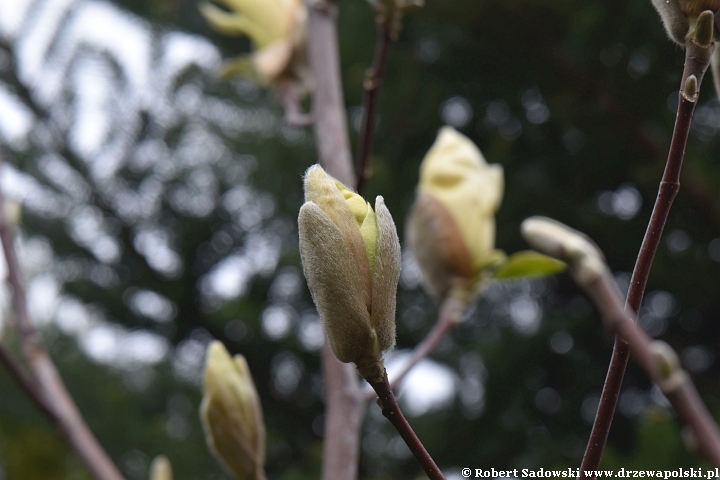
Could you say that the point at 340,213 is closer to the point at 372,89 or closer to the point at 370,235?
the point at 370,235

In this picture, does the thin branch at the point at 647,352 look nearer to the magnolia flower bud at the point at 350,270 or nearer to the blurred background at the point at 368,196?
the magnolia flower bud at the point at 350,270

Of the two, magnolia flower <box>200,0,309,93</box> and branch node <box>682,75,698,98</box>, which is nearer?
branch node <box>682,75,698,98</box>

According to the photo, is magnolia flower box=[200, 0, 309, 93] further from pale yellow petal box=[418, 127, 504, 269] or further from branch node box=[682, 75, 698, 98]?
branch node box=[682, 75, 698, 98]

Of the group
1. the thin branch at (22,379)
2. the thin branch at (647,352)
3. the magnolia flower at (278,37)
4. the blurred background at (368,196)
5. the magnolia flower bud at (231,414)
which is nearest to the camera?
the thin branch at (647,352)

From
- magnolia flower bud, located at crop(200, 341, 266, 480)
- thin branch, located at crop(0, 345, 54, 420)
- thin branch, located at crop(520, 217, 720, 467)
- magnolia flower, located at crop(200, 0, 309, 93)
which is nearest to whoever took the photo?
thin branch, located at crop(520, 217, 720, 467)

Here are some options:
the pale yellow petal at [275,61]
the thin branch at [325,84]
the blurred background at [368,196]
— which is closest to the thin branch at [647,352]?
the thin branch at [325,84]

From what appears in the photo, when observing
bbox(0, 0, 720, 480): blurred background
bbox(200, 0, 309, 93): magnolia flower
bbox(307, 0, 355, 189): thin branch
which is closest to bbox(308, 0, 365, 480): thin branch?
bbox(307, 0, 355, 189): thin branch

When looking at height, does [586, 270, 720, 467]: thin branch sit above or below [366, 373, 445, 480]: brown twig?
above
